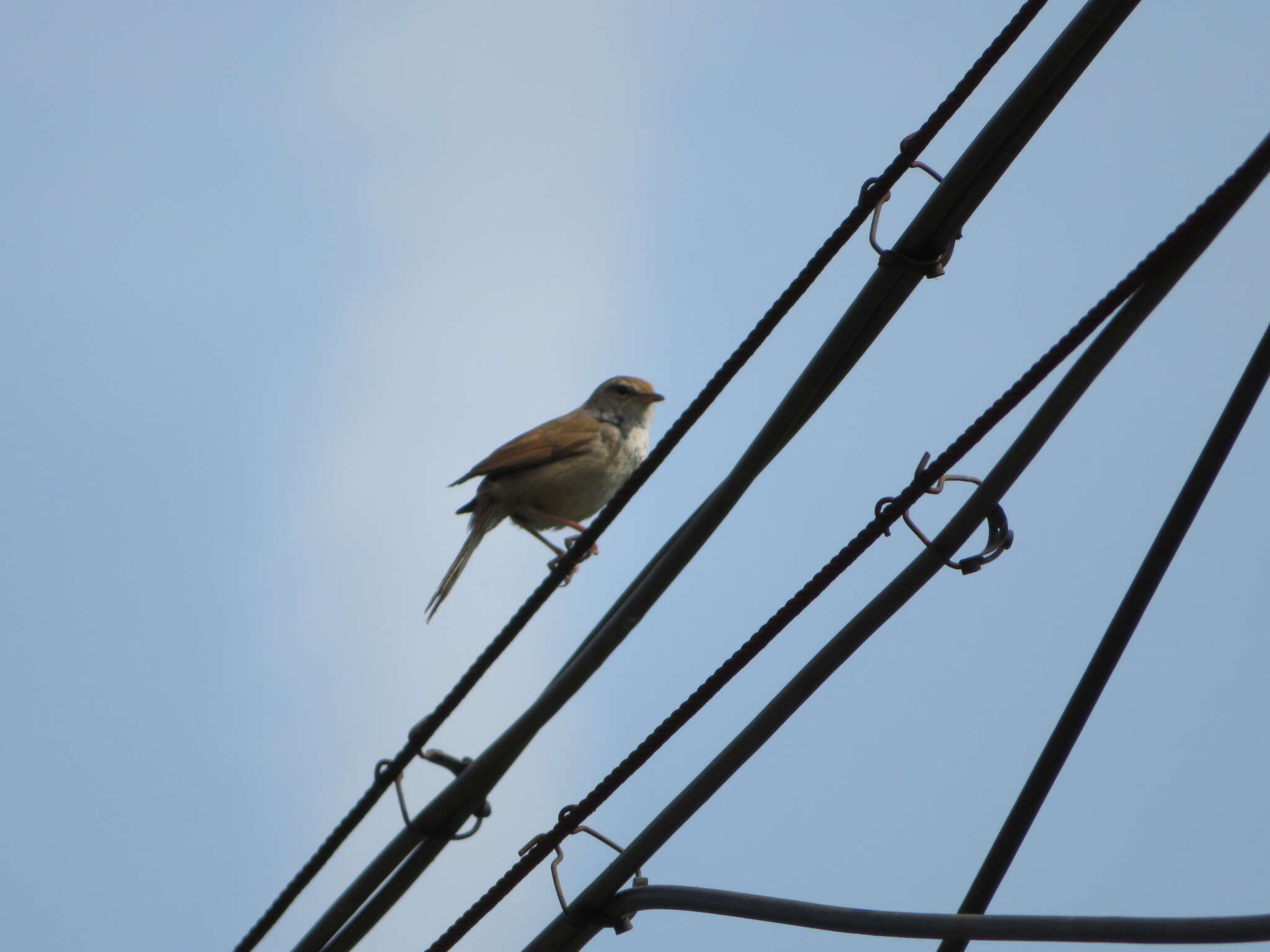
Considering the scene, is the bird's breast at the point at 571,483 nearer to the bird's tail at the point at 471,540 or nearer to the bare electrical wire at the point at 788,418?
Result: the bird's tail at the point at 471,540

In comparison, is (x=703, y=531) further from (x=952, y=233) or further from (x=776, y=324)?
(x=952, y=233)

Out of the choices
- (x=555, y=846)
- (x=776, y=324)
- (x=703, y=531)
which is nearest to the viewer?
(x=776, y=324)

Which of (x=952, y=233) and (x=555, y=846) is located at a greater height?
(x=952, y=233)

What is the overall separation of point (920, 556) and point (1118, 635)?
51 cm

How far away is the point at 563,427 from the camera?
28.7 feet

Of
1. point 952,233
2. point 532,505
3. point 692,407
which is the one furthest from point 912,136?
point 532,505

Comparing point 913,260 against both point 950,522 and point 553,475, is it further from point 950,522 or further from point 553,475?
point 553,475

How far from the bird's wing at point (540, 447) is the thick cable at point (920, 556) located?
15.2 feet

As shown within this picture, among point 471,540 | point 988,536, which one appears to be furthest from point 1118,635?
point 471,540

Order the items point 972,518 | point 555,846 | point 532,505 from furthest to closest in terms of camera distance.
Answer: point 532,505
point 555,846
point 972,518

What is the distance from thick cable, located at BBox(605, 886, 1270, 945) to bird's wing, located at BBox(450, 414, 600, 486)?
4.75 metres

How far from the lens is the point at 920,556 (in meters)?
3.21

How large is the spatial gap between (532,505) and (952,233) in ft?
18.3

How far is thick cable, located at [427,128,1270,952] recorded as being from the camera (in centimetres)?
263
